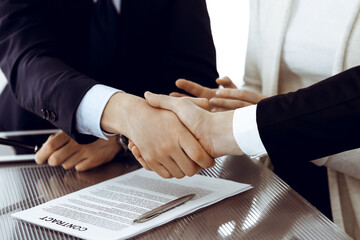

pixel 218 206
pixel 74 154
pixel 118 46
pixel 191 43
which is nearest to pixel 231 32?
pixel 191 43

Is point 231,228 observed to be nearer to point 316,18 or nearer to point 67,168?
point 67,168

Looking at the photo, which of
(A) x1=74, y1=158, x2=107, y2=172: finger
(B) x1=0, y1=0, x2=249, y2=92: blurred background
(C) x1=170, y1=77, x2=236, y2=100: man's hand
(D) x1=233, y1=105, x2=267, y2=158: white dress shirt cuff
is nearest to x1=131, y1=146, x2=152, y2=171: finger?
(A) x1=74, y1=158, x2=107, y2=172: finger

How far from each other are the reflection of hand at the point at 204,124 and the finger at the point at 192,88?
22cm

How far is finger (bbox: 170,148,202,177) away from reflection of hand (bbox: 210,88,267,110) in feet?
0.95

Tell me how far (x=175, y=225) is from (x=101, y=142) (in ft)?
1.38

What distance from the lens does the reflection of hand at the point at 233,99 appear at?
→ 110 cm

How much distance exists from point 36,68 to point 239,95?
55cm

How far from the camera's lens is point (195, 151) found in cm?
84

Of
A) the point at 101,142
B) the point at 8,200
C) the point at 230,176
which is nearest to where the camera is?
the point at 8,200

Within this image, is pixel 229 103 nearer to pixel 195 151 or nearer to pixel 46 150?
pixel 195 151

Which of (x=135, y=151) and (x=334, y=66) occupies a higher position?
(x=334, y=66)

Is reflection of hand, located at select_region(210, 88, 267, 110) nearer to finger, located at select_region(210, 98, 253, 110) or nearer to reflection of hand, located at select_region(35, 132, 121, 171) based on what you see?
finger, located at select_region(210, 98, 253, 110)

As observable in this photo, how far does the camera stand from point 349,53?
111 cm

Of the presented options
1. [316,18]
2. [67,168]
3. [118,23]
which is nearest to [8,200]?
[67,168]
